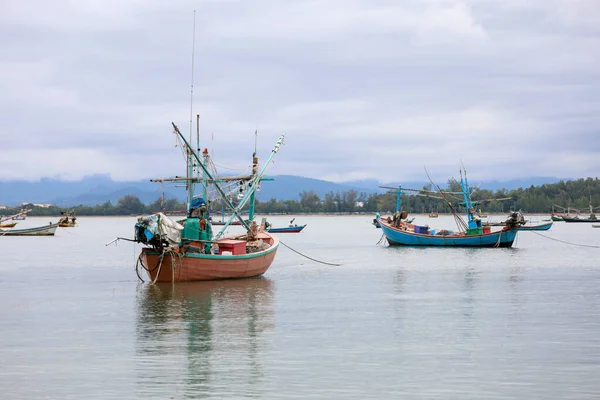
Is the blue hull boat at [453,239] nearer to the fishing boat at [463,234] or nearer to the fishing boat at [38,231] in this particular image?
the fishing boat at [463,234]

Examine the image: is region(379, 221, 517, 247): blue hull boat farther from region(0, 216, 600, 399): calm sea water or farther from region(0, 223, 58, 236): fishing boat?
region(0, 223, 58, 236): fishing boat

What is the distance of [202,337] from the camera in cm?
2050

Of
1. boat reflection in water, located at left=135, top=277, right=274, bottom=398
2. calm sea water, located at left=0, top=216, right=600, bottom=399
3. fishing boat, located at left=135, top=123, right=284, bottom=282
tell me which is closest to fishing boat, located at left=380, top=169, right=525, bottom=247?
calm sea water, located at left=0, top=216, right=600, bottom=399

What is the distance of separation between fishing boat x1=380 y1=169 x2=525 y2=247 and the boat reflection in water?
29663 mm

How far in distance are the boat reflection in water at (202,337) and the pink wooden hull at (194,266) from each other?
420 millimetres

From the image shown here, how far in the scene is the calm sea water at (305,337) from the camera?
1512cm

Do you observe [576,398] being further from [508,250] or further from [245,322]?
[508,250]

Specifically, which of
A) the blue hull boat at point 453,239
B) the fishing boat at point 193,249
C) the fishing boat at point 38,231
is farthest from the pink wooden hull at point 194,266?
Answer: the fishing boat at point 38,231

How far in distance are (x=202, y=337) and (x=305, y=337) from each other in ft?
8.56

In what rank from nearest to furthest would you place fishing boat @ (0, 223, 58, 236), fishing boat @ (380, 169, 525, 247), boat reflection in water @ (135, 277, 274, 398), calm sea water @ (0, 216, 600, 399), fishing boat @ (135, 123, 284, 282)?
calm sea water @ (0, 216, 600, 399) → boat reflection in water @ (135, 277, 274, 398) → fishing boat @ (135, 123, 284, 282) → fishing boat @ (380, 169, 525, 247) → fishing boat @ (0, 223, 58, 236)

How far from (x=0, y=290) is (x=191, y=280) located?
8432 mm

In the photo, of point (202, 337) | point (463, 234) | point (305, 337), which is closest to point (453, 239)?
point (463, 234)

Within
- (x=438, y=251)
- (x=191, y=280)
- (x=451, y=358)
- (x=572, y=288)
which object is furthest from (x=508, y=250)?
(x=451, y=358)

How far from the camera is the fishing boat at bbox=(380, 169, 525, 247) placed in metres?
59.1
